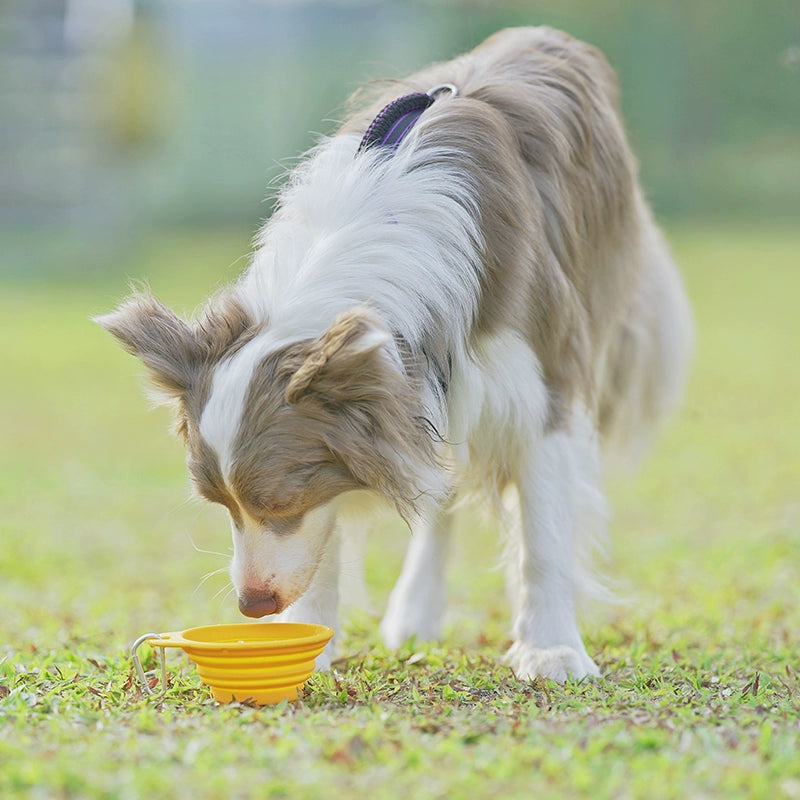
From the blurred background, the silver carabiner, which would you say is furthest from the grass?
the blurred background

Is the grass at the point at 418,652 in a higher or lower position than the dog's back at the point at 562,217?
lower

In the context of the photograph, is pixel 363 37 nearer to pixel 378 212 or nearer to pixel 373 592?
pixel 373 592

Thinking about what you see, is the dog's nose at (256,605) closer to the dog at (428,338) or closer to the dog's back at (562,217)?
the dog at (428,338)

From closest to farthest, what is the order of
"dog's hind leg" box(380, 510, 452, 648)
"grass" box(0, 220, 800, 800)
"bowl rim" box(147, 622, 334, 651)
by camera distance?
1. "grass" box(0, 220, 800, 800)
2. "bowl rim" box(147, 622, 334, 651)
3. "dog's hind leg" box(380, 510, 452, 648)

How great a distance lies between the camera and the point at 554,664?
443cm

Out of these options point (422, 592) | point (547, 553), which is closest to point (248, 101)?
point (422, 592)

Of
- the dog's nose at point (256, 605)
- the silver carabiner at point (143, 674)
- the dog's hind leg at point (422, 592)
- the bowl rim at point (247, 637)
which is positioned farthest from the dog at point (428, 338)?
the dog's hind leg at point (422, 592)

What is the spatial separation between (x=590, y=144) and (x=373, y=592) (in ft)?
9.38

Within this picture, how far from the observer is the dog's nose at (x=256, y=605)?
12.9 ft

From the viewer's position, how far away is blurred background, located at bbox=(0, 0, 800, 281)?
22.9 m

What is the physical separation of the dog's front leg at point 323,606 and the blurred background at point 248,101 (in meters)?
16.6

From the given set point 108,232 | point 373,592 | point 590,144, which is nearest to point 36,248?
point 108,232

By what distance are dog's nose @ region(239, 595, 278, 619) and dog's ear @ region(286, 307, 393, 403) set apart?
0.65 m

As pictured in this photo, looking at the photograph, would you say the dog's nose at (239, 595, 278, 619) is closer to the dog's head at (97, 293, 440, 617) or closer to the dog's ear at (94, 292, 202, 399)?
the dog's head at (97, 293, 440, 617)
